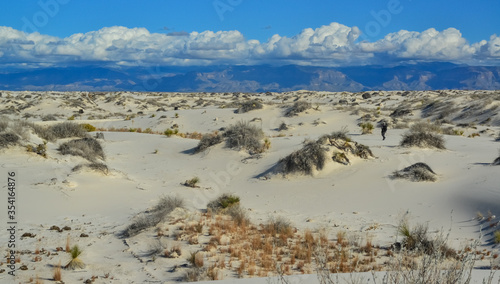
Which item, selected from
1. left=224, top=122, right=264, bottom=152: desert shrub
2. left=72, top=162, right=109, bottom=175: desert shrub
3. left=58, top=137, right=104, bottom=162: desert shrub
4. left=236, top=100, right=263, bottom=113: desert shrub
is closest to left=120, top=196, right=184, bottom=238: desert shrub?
left=72, top=162, right=109, bottom=175: desert shrub

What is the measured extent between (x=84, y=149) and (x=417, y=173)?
46.3 ft

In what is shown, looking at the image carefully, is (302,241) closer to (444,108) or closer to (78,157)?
(78,157)

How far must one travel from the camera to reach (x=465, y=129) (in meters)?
29.7

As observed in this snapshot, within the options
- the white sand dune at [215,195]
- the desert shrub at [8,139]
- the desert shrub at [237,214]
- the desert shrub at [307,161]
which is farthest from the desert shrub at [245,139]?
the desert shrub at [8,139]

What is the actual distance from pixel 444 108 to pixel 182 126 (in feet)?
85.1

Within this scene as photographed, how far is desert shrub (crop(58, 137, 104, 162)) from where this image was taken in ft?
57.9

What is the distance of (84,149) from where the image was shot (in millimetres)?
18375

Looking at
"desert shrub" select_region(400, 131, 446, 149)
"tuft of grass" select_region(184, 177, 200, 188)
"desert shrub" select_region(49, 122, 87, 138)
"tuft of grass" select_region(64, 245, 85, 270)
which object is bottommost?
"tuft of grass" select_region(184, 177, 200, 188)

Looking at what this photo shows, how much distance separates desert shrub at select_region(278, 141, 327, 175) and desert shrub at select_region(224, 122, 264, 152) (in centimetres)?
388

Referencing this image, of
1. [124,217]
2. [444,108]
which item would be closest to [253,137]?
[124,217]

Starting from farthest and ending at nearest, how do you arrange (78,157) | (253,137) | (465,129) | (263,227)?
1. (465,129)
2. (253,137)
3. (78,157)
4. (263,227)

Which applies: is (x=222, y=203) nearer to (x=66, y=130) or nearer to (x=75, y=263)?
(x=75, y=263)

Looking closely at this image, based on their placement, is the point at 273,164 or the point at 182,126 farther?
the point at 182,126

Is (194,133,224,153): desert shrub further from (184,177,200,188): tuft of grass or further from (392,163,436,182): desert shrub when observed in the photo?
(392,163,436,182): desert shrub
